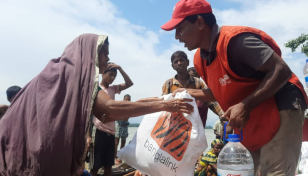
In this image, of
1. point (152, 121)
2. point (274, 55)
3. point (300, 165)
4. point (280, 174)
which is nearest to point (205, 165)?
point (300, 165)

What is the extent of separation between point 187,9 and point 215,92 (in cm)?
65

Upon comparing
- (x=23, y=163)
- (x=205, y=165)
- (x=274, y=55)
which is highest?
(x=274, y=55)

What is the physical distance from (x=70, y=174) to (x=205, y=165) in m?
2.87

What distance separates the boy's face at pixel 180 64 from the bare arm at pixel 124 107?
1874 mm

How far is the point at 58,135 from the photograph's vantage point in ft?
5.19

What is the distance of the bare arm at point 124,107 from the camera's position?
1757 millimetres

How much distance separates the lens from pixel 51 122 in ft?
5.23

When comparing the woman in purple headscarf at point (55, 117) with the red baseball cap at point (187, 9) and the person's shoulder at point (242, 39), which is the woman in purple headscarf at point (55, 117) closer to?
the red baseball cap at point (187, 9)

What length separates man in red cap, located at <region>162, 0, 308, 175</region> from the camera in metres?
1.50

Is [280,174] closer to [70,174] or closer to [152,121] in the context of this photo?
[152,121]

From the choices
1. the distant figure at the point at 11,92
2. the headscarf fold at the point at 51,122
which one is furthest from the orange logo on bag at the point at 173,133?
the distant figure at the point at 11,92

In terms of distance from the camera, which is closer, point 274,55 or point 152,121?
point 274,55

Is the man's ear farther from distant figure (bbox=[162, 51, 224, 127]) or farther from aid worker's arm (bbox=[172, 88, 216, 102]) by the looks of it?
distant figure (bbox=[162, 51, 224, 127])

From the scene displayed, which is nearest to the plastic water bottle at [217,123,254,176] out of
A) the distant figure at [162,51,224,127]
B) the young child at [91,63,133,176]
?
the distant figure at [162,51,224,127]
